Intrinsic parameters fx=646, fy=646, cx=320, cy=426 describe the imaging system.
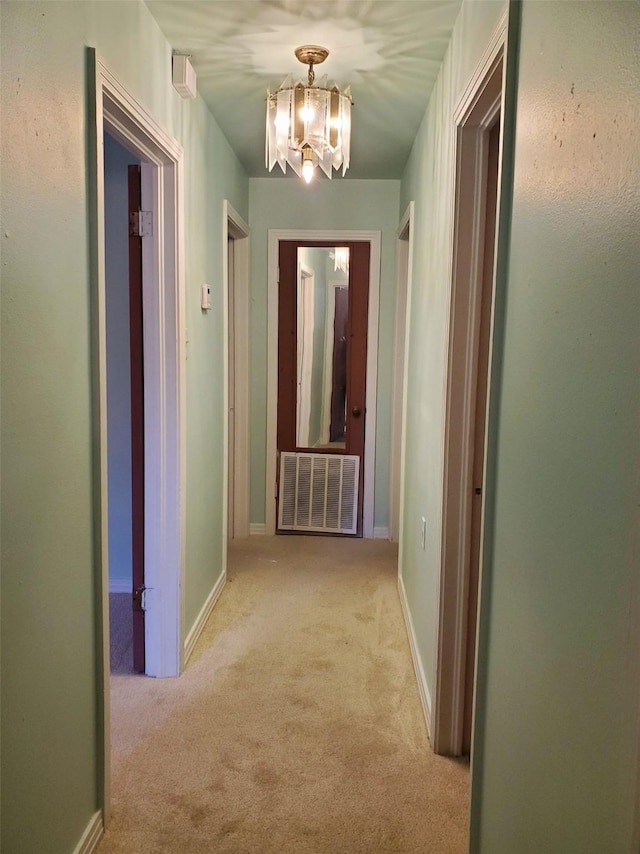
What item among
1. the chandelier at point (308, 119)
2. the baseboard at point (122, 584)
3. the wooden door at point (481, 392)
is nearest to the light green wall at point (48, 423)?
the chandelier at point (308, 119)

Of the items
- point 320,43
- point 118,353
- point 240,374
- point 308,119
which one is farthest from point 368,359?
point 320,43

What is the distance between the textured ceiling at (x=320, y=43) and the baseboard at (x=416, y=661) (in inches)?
91.6

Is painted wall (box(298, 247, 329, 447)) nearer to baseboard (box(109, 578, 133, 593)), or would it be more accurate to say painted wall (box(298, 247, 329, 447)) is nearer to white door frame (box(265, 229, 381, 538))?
white door frame (box(265, 229, 381, 538))

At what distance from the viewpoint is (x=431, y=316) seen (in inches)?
101

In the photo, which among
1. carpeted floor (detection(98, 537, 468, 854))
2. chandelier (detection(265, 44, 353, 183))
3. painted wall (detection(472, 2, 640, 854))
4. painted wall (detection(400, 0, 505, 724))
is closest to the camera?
painted wall (detection(472, 2, 640, 854))

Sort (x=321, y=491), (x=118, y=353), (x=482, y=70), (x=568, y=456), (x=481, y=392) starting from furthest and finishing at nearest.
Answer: (x=321, y=491)
(x=118, y=353)
(x=481, y=392)
(x=482, y=70)
(x=568, y=456)

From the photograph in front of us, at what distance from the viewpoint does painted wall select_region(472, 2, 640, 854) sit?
2.70ft

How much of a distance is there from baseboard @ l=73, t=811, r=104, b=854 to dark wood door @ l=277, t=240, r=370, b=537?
2.92m

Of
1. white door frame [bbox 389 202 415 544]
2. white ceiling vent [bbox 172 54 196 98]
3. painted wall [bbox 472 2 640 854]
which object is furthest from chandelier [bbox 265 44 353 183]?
white door frame [bbox 389 202 415 544]

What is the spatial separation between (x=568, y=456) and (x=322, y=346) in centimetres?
359

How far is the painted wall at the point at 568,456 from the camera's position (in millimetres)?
823

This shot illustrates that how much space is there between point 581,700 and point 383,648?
2.11 meters

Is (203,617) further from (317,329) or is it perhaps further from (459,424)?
(317,329)

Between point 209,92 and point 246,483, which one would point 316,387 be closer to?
point 246,483
